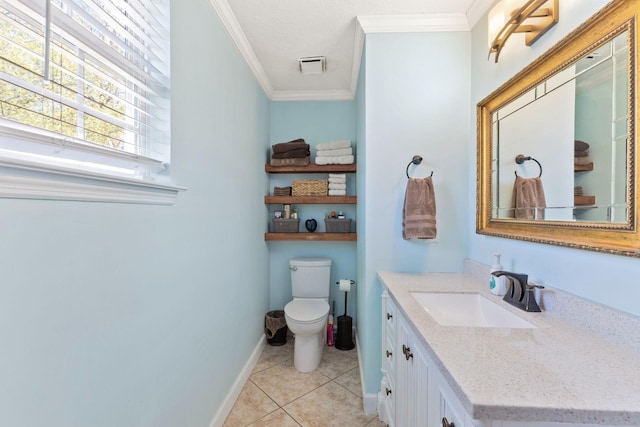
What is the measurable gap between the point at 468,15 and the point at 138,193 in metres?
2.01

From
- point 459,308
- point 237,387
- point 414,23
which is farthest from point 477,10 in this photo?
point 237,387

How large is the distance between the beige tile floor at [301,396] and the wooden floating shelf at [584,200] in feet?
5.11

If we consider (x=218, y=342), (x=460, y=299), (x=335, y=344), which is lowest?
(x=335, y=344)

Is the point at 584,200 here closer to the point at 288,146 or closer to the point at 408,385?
the point at 408,385

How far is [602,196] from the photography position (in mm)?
871

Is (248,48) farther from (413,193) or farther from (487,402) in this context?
(487,402)

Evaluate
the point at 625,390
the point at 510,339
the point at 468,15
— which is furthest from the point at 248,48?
the point at 625,390

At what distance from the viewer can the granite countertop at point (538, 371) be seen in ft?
1.76

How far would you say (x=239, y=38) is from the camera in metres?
1.83

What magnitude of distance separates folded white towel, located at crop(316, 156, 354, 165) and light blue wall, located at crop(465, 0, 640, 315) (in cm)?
109

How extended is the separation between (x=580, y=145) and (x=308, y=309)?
75.3 inches

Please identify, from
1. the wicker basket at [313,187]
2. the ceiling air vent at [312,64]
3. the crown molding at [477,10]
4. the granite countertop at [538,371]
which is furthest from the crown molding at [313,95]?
the granite countertop at [538,371]

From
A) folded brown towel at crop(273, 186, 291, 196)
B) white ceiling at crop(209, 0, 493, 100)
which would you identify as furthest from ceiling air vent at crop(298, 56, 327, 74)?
folded brown towel at crop(273, 186, 291, 196)

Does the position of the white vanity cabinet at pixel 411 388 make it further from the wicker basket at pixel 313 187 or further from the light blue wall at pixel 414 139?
the wicker basket at pixel 313 187
